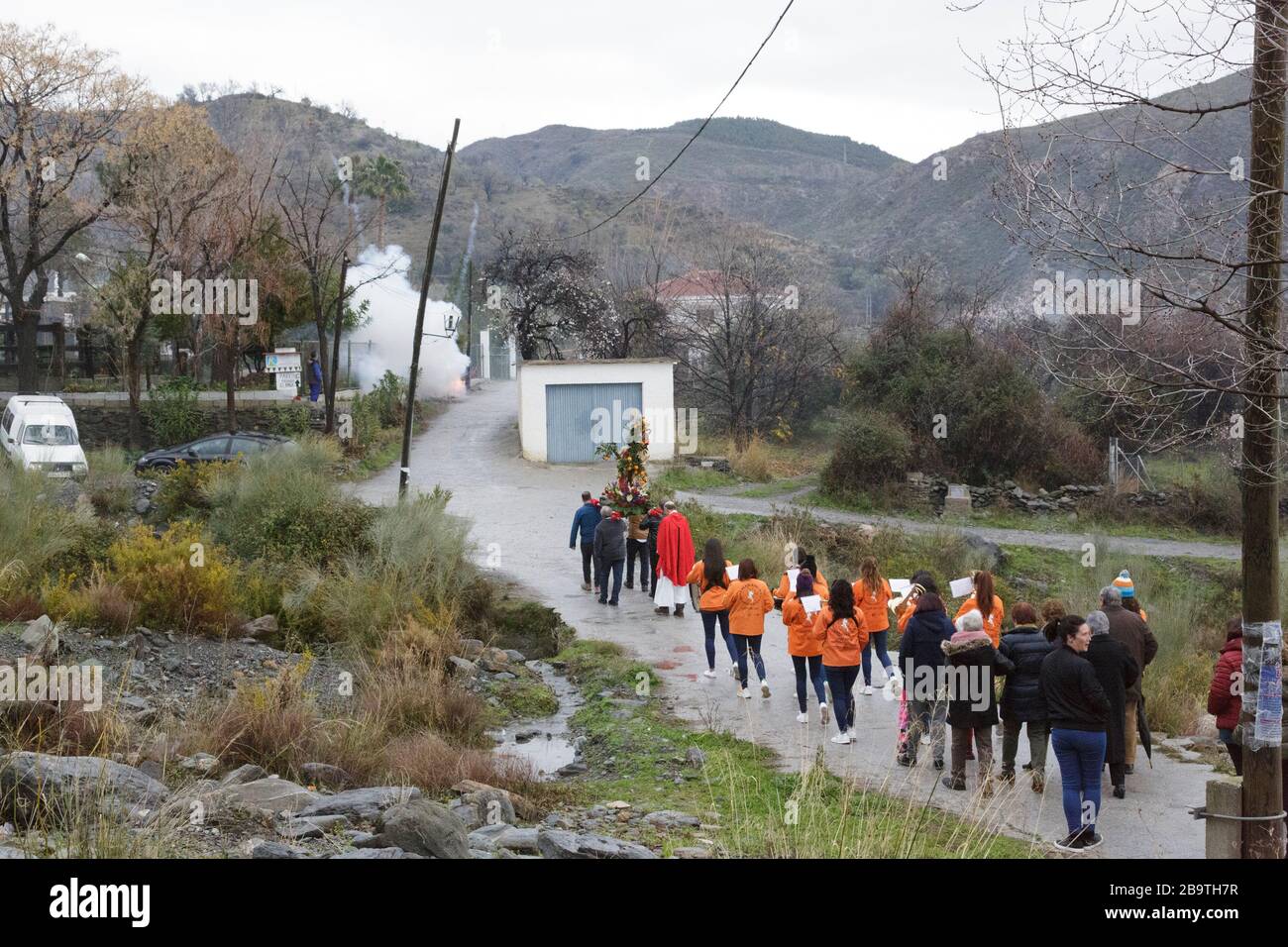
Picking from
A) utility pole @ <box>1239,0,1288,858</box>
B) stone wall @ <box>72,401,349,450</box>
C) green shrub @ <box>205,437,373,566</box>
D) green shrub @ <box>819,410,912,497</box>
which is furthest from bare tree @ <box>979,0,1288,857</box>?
stone wall @ <box>72,401,349,450</box>

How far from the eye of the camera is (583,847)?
788cm

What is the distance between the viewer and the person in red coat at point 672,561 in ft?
54.8

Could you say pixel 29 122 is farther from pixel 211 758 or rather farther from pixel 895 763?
pixel 895 763

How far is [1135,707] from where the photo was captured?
10.4 m

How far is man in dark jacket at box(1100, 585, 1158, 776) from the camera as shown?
34.0 feet

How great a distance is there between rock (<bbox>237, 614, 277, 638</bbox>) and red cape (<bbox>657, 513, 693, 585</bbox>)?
17.5ft

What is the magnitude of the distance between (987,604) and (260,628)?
1012 cm

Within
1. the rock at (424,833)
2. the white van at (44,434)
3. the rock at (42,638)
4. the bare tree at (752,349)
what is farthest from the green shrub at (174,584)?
the bare tree at (752,349)

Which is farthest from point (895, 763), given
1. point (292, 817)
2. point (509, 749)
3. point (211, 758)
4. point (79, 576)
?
point (79, 576)

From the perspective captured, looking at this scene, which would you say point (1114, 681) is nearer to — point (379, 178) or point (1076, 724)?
point (1076, 724)

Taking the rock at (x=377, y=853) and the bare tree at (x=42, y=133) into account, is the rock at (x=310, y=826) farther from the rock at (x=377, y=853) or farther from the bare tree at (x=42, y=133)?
the bare tree at (x=42, y=133)

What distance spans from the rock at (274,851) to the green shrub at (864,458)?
2383 cm

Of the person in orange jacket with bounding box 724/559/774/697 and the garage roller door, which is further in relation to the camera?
the garage roller door

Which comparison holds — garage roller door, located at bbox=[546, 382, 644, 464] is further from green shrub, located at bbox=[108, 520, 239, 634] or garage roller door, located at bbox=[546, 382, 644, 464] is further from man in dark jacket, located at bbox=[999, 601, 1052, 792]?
man in dark jacket, located at bbox=[999, 601, 1052, 792]
